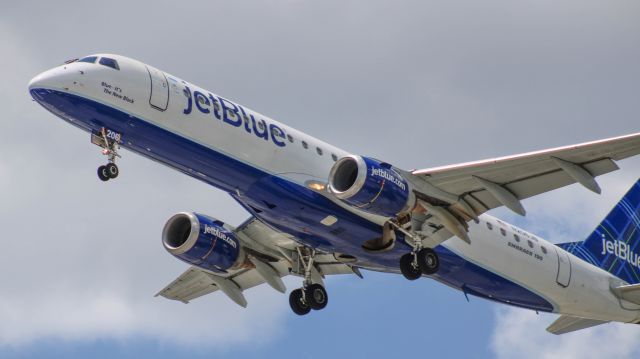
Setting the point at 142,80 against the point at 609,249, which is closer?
the point at 142,80

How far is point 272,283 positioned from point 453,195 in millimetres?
8668

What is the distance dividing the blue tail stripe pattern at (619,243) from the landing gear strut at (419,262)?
7.83 m

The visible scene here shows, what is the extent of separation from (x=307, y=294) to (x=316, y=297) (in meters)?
0.33

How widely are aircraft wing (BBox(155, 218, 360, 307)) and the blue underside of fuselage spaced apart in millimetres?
1789

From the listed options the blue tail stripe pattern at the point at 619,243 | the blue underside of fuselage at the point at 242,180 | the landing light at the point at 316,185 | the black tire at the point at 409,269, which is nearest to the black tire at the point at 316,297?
the blue underside of fuselage at the point at 242,180

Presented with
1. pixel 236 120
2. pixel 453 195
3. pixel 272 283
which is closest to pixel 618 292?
pixel 453 195

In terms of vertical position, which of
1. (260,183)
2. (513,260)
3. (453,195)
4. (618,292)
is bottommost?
(618,292)

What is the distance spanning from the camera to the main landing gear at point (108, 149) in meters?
37.5

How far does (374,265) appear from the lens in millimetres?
42219

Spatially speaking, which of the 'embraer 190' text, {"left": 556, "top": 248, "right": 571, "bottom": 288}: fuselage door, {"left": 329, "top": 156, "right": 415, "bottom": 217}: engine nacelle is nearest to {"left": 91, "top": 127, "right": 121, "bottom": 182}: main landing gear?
the 'embraer 190' text

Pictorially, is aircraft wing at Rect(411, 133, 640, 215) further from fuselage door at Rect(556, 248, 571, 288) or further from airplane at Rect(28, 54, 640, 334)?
fuselage door at Rect(556, 248, 571, 288)

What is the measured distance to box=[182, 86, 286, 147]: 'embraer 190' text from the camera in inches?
1492

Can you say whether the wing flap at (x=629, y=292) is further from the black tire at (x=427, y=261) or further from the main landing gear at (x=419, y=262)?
the black tire at (x=427, y=261)

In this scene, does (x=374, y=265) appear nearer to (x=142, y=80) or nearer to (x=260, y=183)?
(x=260, y=183)
